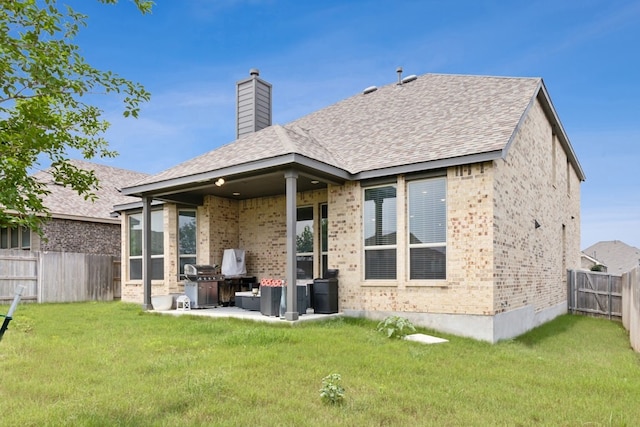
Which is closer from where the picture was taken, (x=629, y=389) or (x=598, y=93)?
(x=629, y=389)

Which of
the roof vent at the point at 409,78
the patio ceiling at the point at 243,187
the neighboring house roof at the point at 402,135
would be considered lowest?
the patio ceiling at the point at 243,187

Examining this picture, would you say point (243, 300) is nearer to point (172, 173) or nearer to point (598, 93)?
point (172, 173)

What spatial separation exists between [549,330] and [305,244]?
6665 mm

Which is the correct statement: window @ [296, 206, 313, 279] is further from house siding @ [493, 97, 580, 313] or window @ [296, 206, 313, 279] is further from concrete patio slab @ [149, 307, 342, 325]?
house siding @ [493, 97, 580, 313]

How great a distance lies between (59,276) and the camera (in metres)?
16.9

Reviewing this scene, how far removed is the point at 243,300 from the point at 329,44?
8125 mm

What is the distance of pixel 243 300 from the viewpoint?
12.2m

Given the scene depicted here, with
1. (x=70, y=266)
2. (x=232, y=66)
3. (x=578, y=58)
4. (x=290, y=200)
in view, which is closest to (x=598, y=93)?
(x=578, y=58)

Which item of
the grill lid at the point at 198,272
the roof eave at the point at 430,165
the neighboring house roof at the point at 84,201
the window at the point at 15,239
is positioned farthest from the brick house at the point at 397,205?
the window at the point at 15,239

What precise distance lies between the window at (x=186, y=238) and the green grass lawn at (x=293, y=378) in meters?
4.41

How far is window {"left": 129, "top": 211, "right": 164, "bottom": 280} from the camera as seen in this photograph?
1457cm

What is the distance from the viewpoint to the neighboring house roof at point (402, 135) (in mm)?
9955

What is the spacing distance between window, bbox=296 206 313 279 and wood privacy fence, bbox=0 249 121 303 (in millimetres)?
9090

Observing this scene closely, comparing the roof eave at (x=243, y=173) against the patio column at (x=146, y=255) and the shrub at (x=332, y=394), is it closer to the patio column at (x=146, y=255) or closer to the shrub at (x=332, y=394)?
the patio column at (x=146, y=255)
